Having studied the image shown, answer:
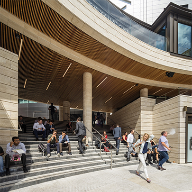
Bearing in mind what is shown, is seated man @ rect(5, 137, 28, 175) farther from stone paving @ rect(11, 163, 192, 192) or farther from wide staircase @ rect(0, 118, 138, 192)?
stone paving @ rect(11, 163, 192, 192)

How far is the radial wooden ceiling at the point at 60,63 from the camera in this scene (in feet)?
22.6

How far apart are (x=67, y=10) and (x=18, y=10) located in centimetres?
203

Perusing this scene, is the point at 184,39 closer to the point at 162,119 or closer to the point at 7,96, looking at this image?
the point at 162,119

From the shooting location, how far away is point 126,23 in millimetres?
10844

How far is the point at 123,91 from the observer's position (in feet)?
52.5

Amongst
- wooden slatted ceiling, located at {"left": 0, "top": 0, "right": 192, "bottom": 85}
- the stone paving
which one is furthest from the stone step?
wooden slatted ceiling, located at {"left": 0, "top": 0, "right": 192, "bottom": 85}

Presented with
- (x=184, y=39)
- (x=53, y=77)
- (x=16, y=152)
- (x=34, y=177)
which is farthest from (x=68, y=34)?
(x=184, y=39)

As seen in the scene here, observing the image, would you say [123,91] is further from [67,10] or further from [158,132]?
[67,10]

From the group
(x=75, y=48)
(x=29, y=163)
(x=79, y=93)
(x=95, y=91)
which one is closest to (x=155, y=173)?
(x=29, y=163)

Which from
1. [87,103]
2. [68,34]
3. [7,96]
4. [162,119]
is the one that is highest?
[68,34]

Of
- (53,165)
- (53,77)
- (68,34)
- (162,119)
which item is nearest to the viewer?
(53,165)

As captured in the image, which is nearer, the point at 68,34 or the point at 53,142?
the point at 53,142

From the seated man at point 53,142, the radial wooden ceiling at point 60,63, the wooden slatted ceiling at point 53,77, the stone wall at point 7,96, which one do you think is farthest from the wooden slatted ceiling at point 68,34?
the seated man at point 53,142

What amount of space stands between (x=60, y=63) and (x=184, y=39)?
11.5 m
